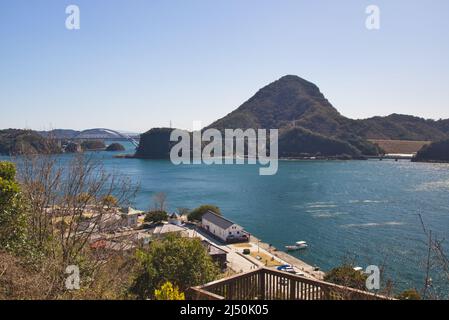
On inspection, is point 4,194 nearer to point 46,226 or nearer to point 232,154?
point 46,226

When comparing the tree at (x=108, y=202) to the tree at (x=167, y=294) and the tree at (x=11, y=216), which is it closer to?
the tree at (x=11, y=216)

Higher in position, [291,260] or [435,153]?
[435,153]

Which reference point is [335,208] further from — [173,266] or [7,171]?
[7,171]

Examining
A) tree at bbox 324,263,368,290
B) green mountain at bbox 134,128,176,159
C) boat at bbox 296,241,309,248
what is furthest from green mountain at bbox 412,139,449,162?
tree at bbox 324,263,368,290

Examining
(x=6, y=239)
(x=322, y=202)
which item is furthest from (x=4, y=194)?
(x=322, y=202)

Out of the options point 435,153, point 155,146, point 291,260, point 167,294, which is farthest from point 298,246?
point 155,146

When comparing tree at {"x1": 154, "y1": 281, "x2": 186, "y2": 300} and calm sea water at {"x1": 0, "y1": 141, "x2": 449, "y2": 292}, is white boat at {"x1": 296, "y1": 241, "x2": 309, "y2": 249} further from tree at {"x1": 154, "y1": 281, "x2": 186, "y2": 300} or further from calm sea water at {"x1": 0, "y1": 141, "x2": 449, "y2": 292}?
tree at {"x1": 154, "y1": 281, "x2": 186, "y2": 300}

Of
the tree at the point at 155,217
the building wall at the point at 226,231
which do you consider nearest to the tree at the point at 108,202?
the building wall at the point at 226,231
